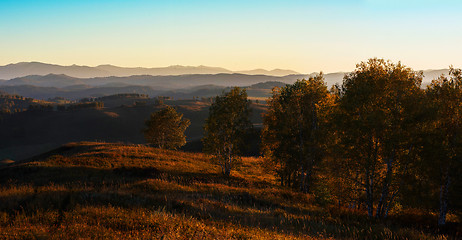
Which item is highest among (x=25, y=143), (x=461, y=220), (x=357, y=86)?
(x=357, y=86)

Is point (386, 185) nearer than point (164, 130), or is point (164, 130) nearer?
point (386, 185)

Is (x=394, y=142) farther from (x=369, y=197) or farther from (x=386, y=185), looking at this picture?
(x=369, y=197)

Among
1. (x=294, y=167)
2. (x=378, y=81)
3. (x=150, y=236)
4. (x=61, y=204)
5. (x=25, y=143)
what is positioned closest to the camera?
(x=150, y=236)

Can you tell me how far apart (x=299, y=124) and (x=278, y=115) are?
2430 mm

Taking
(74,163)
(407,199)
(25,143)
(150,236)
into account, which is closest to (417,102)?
(407,199)

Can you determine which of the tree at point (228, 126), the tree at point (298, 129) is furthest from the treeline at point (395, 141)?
the tree at point (228, 126)

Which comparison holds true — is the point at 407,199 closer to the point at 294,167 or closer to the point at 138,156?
the point at 294,167

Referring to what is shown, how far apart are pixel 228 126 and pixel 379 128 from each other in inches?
658

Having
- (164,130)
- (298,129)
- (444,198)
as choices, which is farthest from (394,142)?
(164,130)

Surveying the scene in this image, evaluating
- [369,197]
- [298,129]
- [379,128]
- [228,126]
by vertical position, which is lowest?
[369,197]

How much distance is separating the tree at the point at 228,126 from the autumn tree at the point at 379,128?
43.0 ft

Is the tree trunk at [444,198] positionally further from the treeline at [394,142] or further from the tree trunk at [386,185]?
the tree trunk at [386,185]

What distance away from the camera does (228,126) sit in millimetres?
30469

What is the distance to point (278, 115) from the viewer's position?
27641 millimetres
